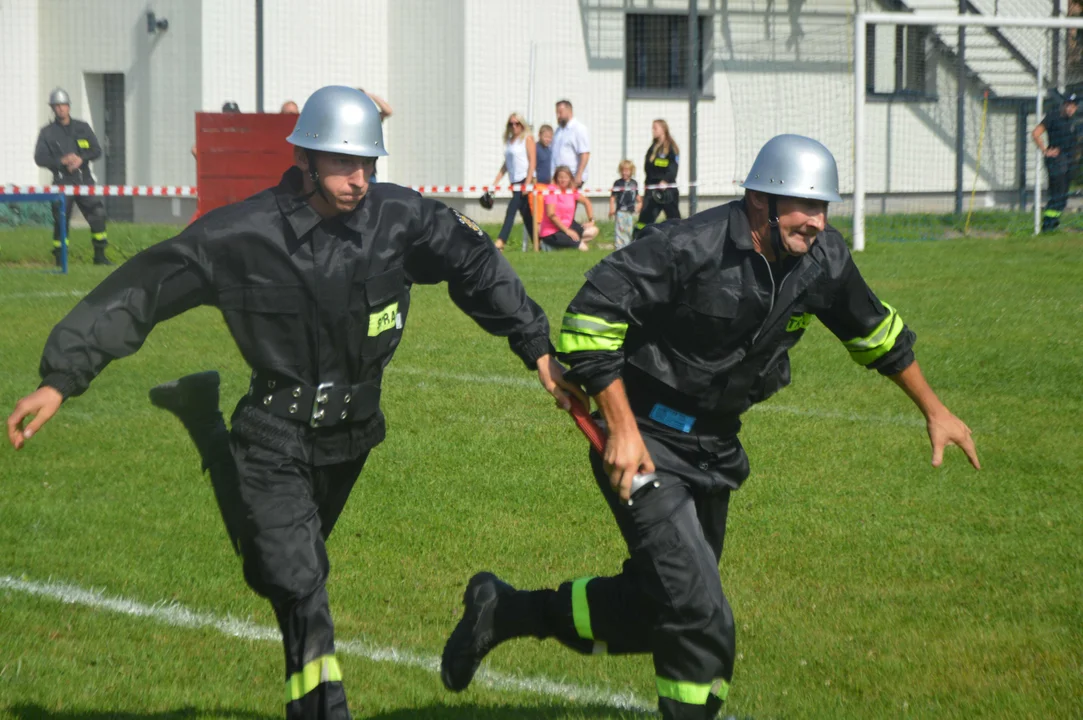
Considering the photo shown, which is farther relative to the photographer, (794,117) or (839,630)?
(794,117)

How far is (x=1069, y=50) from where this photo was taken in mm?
24844

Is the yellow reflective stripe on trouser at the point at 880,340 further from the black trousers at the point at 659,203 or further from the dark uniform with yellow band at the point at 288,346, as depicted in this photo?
the black trousers at the point at 659,203

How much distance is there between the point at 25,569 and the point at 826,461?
466 cm

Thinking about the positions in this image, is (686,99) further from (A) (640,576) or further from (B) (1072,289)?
(A) (640,576)

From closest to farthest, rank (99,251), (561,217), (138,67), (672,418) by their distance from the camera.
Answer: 1. (672,418)
2. (99,251)
3. (561,217)
4. (138,67)

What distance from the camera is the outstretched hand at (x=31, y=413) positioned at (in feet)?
13.4

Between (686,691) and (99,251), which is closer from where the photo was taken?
(686,691)

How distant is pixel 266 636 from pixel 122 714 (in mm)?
926

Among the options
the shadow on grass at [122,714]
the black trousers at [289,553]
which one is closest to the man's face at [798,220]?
the black trousers at [289,553]

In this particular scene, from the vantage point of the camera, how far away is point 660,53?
29766 mm

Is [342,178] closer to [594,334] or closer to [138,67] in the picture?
[594,334]

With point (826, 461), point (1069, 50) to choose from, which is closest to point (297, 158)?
point (826, 461)

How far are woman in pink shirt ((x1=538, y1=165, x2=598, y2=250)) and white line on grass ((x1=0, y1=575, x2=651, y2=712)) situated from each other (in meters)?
15.4

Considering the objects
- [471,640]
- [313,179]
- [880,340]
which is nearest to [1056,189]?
[880,340]
